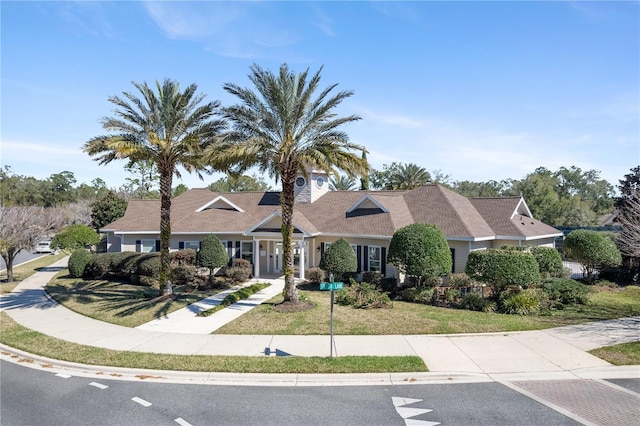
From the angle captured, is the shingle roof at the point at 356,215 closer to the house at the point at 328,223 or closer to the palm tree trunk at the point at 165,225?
the house at the point at 328,223

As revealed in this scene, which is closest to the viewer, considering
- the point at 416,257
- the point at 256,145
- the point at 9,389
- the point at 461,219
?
the point at 9,389

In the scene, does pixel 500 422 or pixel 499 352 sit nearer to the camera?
pixel 500 422

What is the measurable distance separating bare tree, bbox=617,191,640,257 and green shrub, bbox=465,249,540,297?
614cm

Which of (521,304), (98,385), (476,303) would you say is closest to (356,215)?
(476,303)

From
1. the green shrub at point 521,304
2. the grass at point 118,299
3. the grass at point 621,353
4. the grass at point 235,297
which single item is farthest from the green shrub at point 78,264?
the grass at point 621,353

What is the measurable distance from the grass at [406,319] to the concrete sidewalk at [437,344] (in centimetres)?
64

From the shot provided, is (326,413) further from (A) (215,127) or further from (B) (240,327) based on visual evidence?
(A) (215,127)

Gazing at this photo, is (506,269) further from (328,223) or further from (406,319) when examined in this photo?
(328,223)

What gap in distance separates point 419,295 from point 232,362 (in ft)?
35.9

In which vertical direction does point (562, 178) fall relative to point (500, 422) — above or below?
above

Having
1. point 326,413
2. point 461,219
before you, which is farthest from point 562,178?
point 326,413

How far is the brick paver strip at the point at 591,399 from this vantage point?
856 centimetres

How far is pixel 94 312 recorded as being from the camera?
1809 centimetres

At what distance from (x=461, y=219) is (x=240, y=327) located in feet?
50.7
